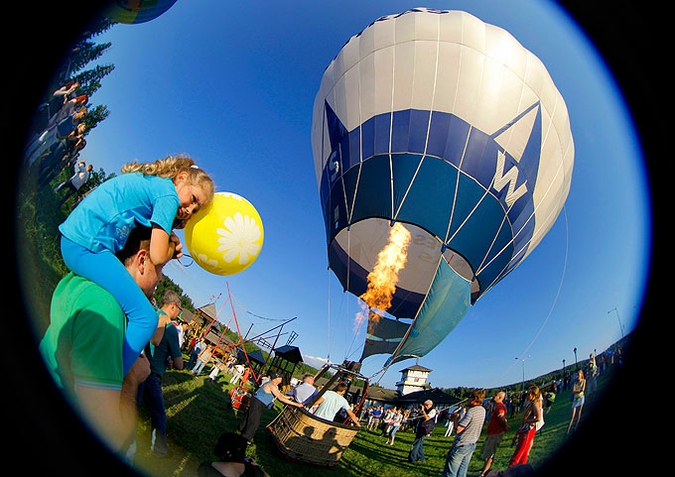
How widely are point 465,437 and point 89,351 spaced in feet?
6.52

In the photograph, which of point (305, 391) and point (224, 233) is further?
point (305, 391)

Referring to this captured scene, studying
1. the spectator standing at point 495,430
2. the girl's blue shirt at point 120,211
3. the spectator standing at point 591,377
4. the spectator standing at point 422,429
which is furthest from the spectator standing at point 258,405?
the spectator standing at point 591,377

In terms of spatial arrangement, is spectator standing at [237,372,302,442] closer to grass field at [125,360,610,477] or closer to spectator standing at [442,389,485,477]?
grass field at [125,360,610,477]

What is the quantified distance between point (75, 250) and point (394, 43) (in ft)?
17.1

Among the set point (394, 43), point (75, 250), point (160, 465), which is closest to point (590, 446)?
point (160, 465)

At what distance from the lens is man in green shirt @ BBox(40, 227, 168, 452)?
1004 mm

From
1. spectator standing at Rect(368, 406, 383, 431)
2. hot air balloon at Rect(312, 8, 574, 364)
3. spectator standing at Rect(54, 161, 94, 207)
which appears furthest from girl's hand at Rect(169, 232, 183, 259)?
hot air balloon at Rect(312, 8, 574, 364)

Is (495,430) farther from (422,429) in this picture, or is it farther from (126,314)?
(126,314)

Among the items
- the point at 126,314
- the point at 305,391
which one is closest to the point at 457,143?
the point at 305,391

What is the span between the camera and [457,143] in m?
4.70

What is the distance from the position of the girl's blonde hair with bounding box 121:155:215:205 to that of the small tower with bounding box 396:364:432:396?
199 centimetres

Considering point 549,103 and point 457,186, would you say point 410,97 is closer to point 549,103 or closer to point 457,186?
point 457,186

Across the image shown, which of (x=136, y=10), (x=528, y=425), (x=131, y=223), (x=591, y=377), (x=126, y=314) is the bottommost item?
(x=126, y=314)

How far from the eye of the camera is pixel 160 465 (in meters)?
1.61
